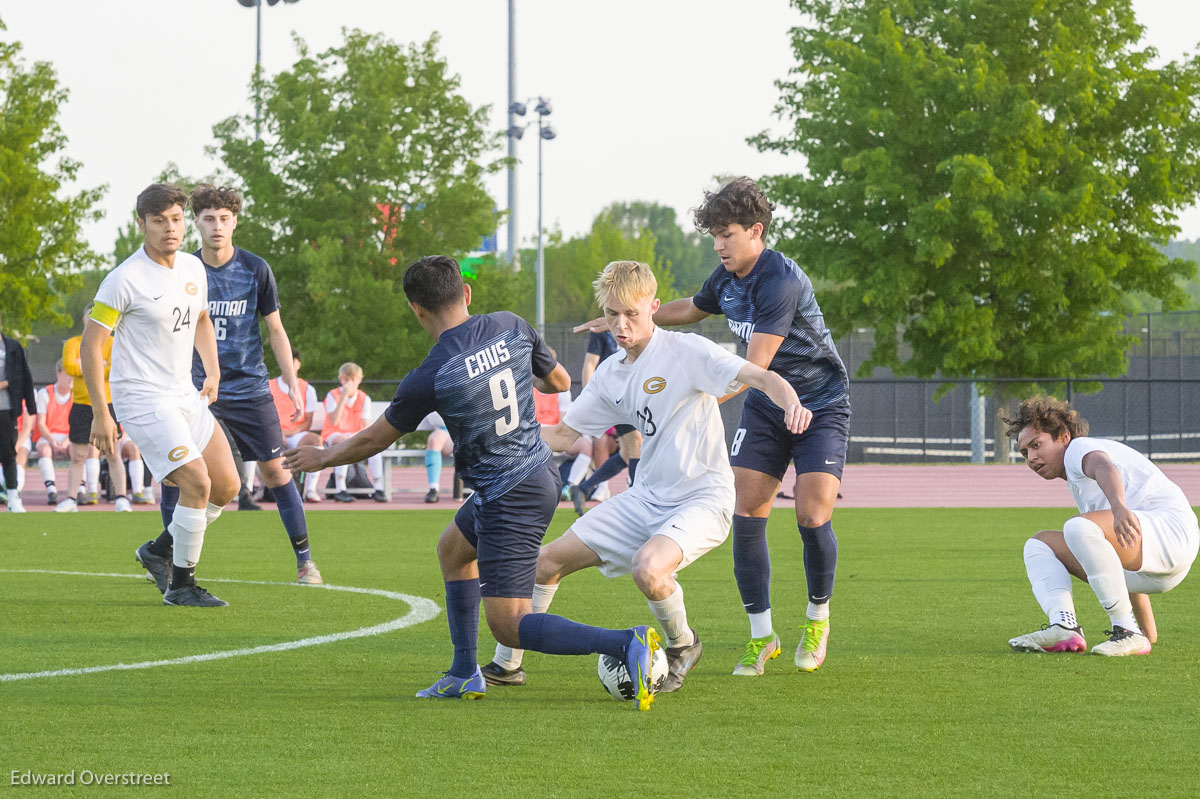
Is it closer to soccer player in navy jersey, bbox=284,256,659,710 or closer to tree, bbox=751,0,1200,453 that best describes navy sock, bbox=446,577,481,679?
soccer player in navy jersey, bbox=284,256,659,710

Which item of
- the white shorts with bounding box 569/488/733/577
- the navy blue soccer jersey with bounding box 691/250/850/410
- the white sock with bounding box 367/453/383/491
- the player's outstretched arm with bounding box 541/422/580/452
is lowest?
the white sock with bounding box 367/453/383/491

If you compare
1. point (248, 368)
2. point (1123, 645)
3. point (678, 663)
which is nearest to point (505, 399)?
point (678, 663)

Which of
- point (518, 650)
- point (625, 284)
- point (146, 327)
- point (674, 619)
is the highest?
point (625, 284)

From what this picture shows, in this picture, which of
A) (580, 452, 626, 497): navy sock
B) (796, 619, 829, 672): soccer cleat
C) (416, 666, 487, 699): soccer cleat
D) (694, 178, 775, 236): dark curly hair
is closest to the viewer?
(416, 666, 487, 699): soccer cleat

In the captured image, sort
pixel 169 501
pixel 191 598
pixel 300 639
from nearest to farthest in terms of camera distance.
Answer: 1. pixel 300 639
2. pixel 191 598
3. pixel 169 501

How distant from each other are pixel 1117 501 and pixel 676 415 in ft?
6.31

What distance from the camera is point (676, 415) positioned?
18.1 feet

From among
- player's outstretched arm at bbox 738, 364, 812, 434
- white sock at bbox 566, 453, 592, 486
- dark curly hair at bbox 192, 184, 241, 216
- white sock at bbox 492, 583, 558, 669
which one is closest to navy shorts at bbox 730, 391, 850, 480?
player's outstretched arm at bbox 738, 364, 812, 434

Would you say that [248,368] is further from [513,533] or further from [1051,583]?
[1051,583]

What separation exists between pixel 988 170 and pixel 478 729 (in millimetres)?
22760

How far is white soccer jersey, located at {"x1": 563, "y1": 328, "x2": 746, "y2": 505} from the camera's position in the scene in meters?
5.49

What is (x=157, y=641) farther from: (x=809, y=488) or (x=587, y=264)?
(x=587, y=264)

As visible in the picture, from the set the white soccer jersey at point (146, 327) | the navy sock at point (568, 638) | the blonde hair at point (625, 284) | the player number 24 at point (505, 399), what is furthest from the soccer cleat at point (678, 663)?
the white soccer jersey at point (146, 327)

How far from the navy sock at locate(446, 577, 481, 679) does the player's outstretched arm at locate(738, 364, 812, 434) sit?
1303 millimetres
